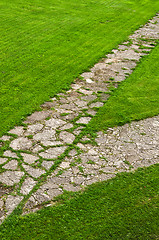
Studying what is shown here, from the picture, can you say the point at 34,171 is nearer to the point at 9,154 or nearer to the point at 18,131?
the point at 9,154

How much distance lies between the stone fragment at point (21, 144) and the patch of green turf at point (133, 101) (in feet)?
4.41

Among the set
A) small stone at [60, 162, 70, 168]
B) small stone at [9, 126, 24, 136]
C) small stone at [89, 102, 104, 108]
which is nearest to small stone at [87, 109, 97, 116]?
small stone at [89, 102, 104, 108]

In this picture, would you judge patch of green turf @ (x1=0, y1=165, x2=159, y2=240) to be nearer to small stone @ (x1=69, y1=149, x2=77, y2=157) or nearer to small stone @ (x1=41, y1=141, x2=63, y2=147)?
small stone @ (x1=69, y1=149, x2=77, y2=157)

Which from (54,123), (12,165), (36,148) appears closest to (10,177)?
(12,165)

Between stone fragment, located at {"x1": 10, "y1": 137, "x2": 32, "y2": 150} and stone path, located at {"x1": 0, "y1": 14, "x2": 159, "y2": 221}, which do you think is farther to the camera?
stone fragment, located at {"x1": 10, "y1": 137, "x2": 32, "y2": 150}

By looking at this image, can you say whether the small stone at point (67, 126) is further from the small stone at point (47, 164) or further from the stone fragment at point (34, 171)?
the stone fragment at point (34, 171)

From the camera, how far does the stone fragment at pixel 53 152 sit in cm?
554

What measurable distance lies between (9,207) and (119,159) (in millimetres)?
2116

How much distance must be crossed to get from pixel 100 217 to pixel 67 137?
204 cm

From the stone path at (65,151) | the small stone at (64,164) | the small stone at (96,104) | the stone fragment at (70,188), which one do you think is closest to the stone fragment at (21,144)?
the stone path at (65,151)

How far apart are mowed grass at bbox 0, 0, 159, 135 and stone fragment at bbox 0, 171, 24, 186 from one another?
1270 millimetres

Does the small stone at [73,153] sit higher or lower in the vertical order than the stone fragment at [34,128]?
lower

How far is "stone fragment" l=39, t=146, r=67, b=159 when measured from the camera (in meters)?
5.54

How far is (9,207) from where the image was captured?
14.8 ft
